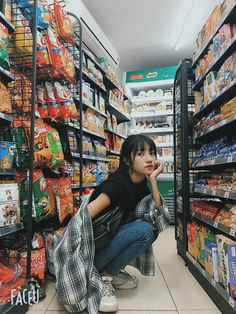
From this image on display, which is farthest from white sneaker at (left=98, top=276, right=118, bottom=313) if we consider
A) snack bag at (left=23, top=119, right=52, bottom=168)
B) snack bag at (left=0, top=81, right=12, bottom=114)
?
snack bag at (left=0, top=81, right=12, bottom=114)

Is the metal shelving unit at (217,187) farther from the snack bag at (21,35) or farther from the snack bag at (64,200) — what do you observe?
the snack bag at (21,35)

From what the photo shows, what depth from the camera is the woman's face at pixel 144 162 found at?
170 cm

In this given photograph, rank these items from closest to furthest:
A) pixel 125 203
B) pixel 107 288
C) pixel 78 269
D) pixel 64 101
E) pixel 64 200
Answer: pixel 78 269, pixel 107 288, pixel 125 203, pixel 64 200, pixel 64 101

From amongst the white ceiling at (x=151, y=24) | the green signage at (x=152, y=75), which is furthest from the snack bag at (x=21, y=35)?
the green signage at (x=152, y=75)

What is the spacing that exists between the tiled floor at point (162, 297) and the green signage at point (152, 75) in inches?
153

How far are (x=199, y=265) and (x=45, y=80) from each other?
6.28 ft

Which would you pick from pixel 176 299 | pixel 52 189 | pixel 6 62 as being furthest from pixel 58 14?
pixel 176 299

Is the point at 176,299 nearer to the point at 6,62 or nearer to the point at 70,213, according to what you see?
the point at 70,213

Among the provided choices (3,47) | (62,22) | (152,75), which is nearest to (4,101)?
(3,47)

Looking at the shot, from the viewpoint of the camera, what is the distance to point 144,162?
1.70 meters

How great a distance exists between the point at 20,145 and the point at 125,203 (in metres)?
0.78

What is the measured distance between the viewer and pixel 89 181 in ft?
9.57

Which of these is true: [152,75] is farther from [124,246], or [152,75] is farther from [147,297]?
[147,297]

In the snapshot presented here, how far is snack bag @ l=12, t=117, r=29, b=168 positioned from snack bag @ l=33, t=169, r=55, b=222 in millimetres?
134
